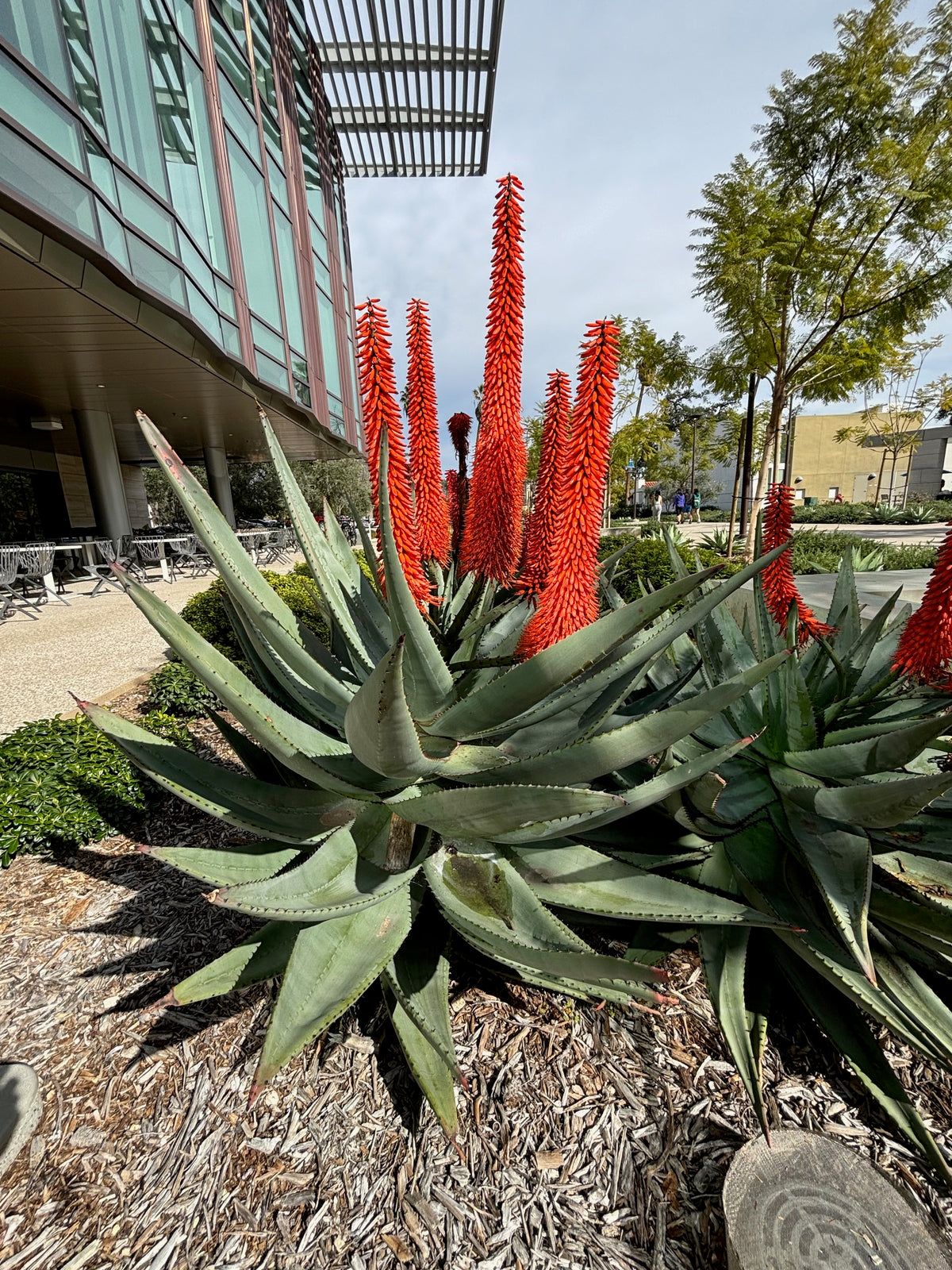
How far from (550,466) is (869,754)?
1175mm

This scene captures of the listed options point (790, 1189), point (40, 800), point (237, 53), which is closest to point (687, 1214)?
point (790, 1189)

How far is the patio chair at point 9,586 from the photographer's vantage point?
9.21 metres

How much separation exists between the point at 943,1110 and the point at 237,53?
59.6 feet

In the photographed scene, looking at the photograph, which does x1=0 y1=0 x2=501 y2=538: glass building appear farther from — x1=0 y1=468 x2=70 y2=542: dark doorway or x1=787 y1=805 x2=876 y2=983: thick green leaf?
x1=787 y1=805 x2=876 y2=983: thick green leaf

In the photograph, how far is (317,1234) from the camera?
1216 millimetres

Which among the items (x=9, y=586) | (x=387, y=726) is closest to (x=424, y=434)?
(x=387, y=726)

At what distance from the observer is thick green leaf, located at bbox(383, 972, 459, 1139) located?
1.17 metres

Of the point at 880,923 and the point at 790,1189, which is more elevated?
the point at 880,923

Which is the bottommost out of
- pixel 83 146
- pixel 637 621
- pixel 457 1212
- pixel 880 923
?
pixel 457 1212

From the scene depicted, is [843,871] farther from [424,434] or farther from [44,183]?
[44,183]

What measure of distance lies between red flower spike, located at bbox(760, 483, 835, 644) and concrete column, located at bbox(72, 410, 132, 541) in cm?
1574

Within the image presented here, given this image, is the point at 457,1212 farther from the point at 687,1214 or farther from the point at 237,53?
the point at 237,53

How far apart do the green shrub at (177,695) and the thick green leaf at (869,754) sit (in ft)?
12.8

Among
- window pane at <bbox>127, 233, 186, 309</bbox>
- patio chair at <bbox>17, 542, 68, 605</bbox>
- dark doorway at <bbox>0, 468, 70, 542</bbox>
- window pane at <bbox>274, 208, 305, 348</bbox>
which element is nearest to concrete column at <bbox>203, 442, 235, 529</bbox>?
dark doorway at <bbox>0, 468, 70, 542</bbox>
